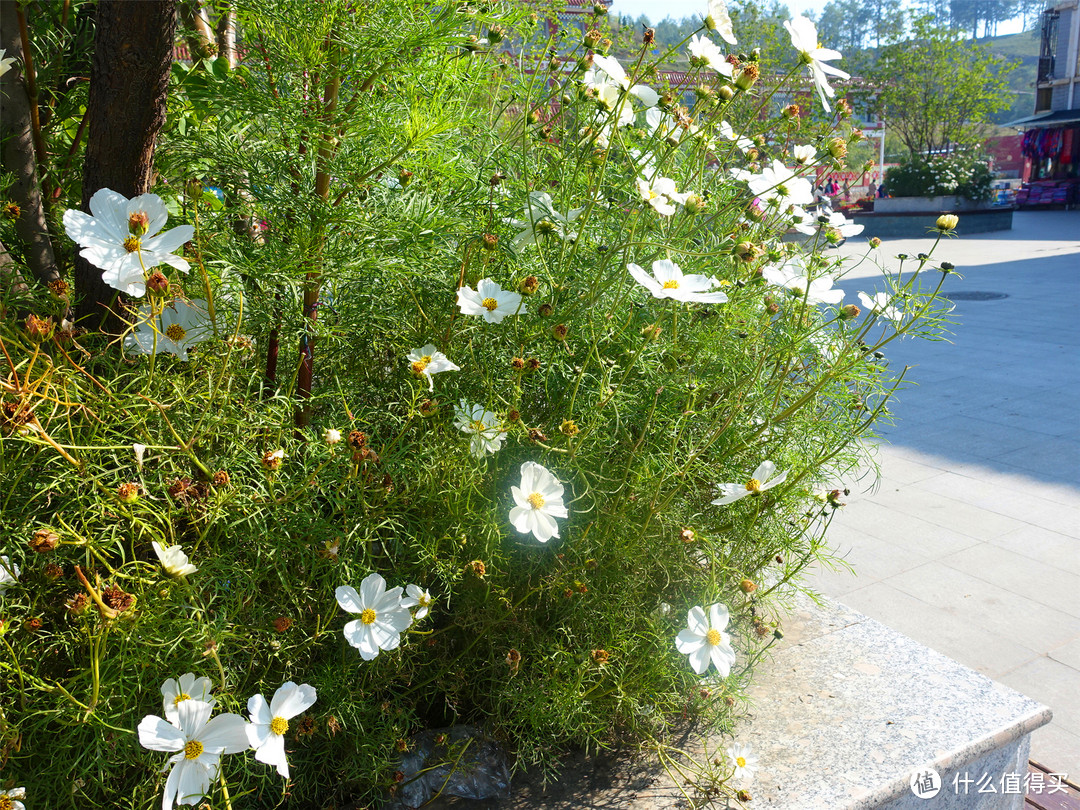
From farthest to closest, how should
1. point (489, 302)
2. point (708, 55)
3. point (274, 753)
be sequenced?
point (708, 55), point (489, 302), point (274, 753)

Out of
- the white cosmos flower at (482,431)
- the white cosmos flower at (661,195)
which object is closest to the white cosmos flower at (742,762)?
the white cosmos flower at (482,431)

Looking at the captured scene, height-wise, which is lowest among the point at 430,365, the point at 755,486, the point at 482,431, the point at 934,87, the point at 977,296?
the point at 977,296

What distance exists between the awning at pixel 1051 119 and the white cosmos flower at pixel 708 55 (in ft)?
90.5

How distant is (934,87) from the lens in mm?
20031

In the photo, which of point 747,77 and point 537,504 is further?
point 747,77

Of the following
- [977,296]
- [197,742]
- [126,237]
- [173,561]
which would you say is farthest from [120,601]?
[977,296]

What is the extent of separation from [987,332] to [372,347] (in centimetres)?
744

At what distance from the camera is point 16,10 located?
59.0 inches

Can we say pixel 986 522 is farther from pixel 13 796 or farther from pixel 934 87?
pixel 934 87

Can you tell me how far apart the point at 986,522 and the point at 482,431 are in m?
3.27

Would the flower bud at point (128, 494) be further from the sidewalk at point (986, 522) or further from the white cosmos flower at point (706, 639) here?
the sidewalk at point (986, 522)

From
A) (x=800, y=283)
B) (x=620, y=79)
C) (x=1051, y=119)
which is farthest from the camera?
(x=1051, y=119)

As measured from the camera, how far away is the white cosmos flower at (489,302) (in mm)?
1307

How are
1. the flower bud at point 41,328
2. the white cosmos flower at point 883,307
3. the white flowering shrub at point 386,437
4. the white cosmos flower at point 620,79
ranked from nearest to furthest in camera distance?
the flower bud at point 41,328 → the white flowering shrub at point 386,437 → the white cosmos flower at point 620,79 → the white cosmos flower at point 883,307
